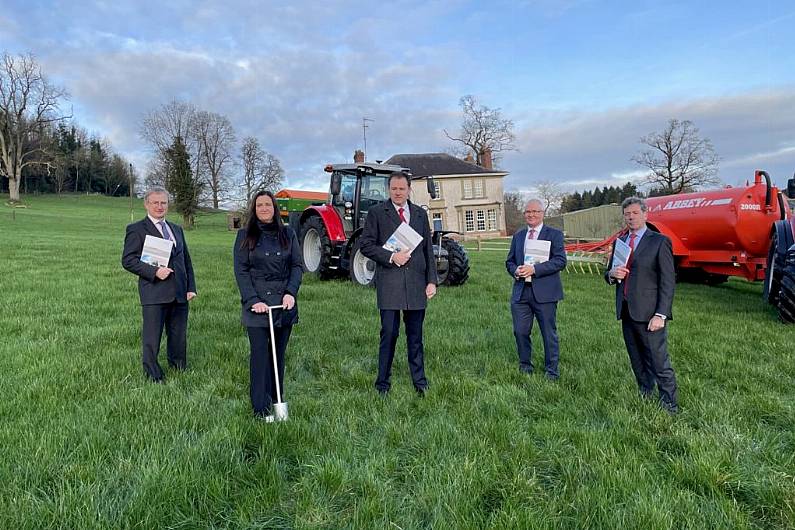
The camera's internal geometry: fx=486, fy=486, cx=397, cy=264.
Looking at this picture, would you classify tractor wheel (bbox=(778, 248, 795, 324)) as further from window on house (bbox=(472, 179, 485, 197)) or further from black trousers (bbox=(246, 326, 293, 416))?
window on house (bbox=(472, 179, 485, 197))

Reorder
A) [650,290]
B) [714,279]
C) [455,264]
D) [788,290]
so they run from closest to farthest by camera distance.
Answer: [650,290], [788,290], [455,264], [714,279]

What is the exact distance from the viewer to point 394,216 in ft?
13.8

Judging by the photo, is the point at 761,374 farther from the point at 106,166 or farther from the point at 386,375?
the point at 106,166

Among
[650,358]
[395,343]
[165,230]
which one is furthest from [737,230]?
[165,230]

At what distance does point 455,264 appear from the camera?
10.1m

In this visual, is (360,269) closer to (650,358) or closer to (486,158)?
(650,358)

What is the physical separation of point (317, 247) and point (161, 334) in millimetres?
7042

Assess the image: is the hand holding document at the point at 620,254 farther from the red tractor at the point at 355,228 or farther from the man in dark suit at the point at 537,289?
the red tractor at the point at 355,228

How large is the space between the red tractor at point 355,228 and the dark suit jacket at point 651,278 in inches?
234

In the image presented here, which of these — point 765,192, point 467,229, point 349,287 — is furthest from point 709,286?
point 467,229

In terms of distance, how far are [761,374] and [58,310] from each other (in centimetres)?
842

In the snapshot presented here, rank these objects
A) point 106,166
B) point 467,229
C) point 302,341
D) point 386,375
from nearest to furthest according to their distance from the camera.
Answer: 1. point 386,375
2. point 302,341
3. point 467,229
4. point 106,166

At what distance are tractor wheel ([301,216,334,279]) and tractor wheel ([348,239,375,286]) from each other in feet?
2.30

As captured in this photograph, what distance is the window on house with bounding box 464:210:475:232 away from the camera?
43844 mm
